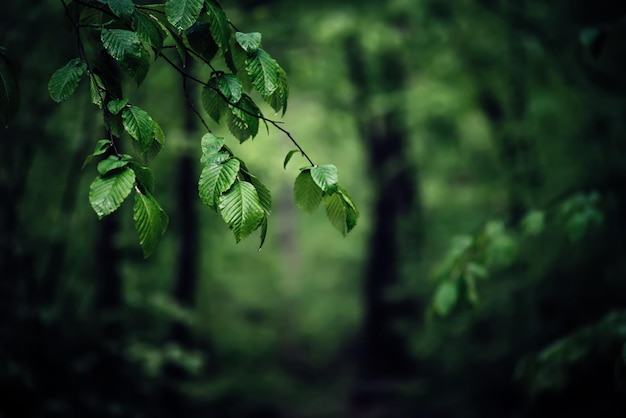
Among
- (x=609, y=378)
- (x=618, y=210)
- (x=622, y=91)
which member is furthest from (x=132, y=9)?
(x=609, y=378)

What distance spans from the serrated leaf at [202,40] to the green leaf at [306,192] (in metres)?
0.49

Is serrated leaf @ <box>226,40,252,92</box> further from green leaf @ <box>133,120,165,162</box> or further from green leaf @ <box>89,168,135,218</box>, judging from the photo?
green leaf @ <box>89,168,135,218</box>

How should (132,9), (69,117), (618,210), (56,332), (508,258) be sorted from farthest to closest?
1. (69,117)
2. (56,332)
3. (618,210)
4. (508,258)
5. (132,9)

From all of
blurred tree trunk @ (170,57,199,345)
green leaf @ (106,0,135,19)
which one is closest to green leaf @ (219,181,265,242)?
green leaf @ (106,0,135,19)

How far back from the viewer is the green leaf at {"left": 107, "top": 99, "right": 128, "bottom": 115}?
1414mm

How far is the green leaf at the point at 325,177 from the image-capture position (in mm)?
1375

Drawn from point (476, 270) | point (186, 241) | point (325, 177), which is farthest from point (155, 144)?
point (186, 241)

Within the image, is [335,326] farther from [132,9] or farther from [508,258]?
[132,9]

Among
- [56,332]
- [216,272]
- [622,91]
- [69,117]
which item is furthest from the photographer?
[216,272]

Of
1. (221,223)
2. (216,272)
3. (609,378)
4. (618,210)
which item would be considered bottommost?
(609,378)

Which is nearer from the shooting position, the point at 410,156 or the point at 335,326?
the point at 410,156

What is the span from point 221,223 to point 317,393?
544 centimetres

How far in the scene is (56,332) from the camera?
4.62 metres

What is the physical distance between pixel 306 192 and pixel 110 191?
58cm
